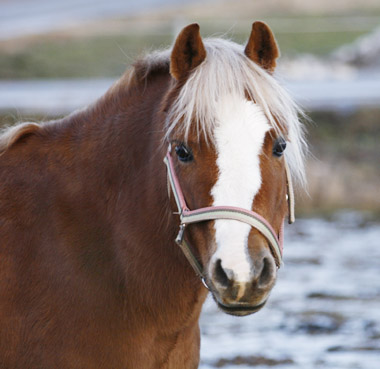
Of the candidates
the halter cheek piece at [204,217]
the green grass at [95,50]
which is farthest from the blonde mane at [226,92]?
the green grass at [95,50]

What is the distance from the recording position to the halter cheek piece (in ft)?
8.52

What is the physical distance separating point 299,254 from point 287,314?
1.79 m

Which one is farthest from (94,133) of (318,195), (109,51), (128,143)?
(109,51)

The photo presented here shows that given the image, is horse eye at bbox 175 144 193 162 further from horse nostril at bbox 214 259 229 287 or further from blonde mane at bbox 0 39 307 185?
horse nostril at bbox 214 259 229 287

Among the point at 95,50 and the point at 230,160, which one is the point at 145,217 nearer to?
the point at 230,160

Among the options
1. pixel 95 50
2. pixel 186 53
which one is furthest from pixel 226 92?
pixel 95 50

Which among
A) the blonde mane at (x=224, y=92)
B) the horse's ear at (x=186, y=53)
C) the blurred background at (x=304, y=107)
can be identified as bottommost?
the blonde mane at (x=224, y=92)

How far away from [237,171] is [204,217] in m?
0.20

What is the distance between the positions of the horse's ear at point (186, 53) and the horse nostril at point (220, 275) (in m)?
0.78

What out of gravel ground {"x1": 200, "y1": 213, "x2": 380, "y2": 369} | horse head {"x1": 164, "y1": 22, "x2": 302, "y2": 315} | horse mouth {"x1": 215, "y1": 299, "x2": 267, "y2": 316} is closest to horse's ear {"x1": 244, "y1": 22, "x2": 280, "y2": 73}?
horse head {"x1": 164, "y1": 22, "x2": 302, "y2": 315}

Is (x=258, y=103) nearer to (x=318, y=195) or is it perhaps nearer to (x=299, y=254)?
(x=299, y=254)

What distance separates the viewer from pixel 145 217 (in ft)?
9.98

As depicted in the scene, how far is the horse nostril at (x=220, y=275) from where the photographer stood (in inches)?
100

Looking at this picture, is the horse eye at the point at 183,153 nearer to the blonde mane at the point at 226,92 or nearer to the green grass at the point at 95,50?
the blonde mane at the point at 226,92
